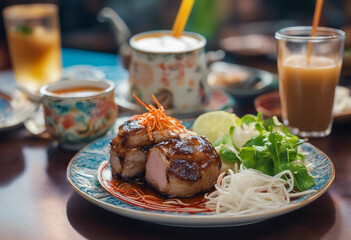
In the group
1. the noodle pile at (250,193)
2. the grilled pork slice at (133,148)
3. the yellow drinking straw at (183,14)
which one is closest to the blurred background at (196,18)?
the yellow drinking straw at (183,14)

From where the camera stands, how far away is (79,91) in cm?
196

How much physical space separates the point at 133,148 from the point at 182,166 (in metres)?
0.21

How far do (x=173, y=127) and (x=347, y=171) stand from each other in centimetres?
67

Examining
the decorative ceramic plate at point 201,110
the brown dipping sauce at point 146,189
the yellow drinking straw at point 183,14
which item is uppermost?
the yellow drinking straw at point 183,14

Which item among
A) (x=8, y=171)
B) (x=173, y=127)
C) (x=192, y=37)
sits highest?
(x=192, y=37)

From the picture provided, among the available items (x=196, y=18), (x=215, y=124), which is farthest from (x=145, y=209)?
(x=196, y=18)

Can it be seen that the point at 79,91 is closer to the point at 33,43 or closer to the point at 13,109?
the point at 13,109

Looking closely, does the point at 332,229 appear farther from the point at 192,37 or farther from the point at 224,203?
the point at 192,37

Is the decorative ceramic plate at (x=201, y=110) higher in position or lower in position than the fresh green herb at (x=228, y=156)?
lower

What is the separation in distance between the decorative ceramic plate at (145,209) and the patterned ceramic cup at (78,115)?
0.11m

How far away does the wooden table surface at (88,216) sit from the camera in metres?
1.26

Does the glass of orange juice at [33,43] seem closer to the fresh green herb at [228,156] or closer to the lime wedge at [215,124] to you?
the lime wedge at [215,124]

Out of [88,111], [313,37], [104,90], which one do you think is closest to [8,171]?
[88,111]

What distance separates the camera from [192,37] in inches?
85.2
